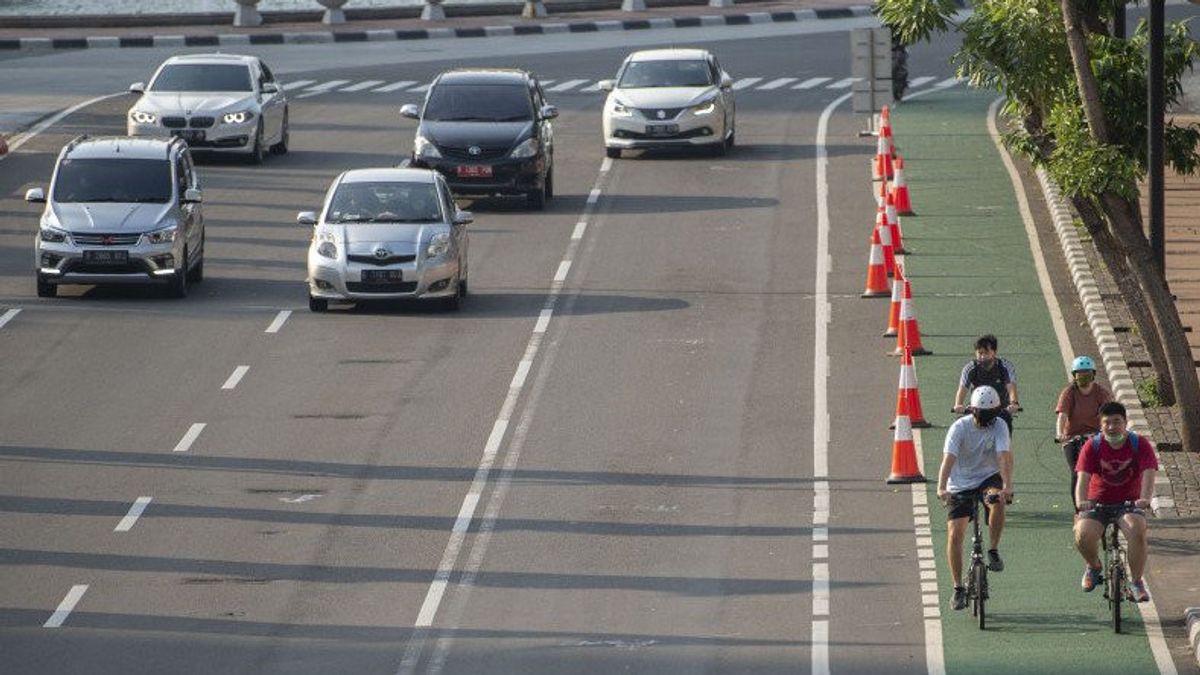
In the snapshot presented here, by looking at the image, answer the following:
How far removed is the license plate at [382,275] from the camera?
99.1 ft

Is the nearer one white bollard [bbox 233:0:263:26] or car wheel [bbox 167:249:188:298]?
car wheel [bbox 167:249:188:298]

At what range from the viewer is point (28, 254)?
34406 mm

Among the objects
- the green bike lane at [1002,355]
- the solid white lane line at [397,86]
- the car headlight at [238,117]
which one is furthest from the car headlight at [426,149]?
the solid white lane line at [397,86]

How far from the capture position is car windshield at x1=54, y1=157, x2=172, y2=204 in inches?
1256

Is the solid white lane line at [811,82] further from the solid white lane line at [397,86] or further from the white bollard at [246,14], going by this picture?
the white bollard at [246,14]

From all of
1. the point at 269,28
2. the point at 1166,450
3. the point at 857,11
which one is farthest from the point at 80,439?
the point at 857,11

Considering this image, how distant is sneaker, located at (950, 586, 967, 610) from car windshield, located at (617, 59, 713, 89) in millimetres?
24619

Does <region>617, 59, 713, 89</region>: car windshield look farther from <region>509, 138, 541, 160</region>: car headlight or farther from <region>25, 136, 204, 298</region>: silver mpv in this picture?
<region>25, 136, 204, 298</region>: silver mpv

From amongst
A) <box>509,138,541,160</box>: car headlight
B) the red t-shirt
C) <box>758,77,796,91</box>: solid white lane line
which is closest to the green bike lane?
the red t-shirt

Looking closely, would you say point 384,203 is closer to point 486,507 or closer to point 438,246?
point 438,246

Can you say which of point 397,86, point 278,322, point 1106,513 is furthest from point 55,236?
point 397,86

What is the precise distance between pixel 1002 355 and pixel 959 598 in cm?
940

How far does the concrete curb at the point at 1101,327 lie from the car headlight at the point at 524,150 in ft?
23.6

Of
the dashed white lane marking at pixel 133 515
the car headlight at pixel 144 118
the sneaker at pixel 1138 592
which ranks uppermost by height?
the car headlight at pixel 144 118
